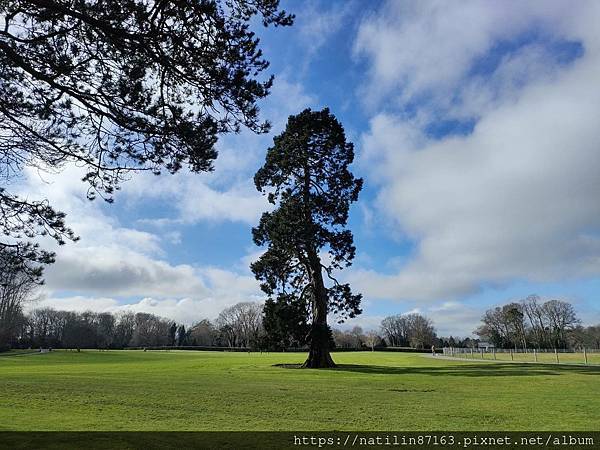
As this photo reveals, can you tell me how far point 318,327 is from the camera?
2964cm

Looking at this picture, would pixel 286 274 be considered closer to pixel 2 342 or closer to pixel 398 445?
pixel 398 445

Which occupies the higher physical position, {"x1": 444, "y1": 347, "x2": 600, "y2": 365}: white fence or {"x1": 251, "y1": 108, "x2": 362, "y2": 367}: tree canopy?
{"x1": 251, "y1": 108, "x2": 362, "y2": 367}: tree canopy

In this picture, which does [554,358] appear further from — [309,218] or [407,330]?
[407,330]

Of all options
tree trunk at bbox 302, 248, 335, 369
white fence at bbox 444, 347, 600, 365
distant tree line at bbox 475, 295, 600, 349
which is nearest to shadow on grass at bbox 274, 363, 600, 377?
tree trunk at bbox 302, 248, 335, 369

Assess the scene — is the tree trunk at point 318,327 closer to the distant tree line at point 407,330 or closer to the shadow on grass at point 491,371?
the shadow on grass at point 491,371

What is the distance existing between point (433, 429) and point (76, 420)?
668cm

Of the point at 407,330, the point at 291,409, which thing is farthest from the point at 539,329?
the point at 291,409

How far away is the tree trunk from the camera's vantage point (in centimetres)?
2950

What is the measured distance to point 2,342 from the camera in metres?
62.9

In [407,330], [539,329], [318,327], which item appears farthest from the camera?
[407,330]

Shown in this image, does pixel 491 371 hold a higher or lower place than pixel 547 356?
higher

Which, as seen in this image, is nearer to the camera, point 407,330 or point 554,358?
point 554,358

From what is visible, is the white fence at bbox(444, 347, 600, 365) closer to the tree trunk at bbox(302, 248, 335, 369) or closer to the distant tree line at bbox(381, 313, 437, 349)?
the tree trunk at bbox(302, 248, 335, 369)

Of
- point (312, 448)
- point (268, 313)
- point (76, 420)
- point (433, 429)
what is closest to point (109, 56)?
point (76, 420)
